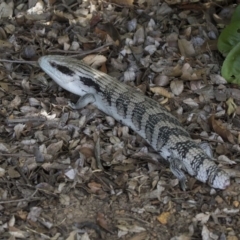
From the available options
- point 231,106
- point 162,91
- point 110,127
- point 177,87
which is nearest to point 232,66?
point 231,106

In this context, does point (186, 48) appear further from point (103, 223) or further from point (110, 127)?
point (103, 223)

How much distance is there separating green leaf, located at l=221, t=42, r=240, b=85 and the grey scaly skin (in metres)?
0.80

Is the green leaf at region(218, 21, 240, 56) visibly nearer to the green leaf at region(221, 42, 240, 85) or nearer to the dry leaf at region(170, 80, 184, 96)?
the green leaf at region(221, 42, 240, 85)

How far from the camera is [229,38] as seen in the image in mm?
5898

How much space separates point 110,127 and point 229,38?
144 cm

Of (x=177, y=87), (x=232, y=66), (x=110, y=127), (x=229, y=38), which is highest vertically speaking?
(x=229, y=38)

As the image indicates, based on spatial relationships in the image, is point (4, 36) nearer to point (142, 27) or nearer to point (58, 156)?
point (142, 27)

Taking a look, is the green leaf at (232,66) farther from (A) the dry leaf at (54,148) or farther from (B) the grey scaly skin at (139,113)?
(A) the dry leaf at (54,148)

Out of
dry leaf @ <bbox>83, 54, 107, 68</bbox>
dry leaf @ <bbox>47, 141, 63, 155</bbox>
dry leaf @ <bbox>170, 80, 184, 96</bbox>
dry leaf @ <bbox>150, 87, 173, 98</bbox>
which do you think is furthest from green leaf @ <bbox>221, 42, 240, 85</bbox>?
dry leaf @ <bbox>47, 141, 63, 155</bbox>

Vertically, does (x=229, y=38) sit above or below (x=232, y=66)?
above

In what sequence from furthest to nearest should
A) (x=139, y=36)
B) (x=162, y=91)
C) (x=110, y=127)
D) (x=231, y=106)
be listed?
(x=139, y=36), (x=162, y=91), (x=231, y=106), (x=110, y=127)

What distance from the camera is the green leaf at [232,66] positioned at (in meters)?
5.71

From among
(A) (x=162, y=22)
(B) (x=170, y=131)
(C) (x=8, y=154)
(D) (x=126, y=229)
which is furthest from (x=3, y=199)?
(A) (x=162, y=22)

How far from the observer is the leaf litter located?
4.54 meters
